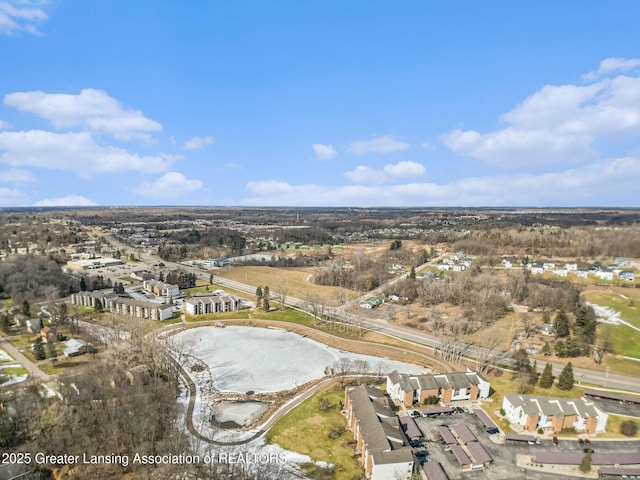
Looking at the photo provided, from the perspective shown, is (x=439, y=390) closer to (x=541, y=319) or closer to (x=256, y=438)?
(x=256, y=438)

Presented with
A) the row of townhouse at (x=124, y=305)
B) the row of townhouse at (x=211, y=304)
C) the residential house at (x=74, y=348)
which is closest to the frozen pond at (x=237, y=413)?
the residential house at (x=74, y=348)

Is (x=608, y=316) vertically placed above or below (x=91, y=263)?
below

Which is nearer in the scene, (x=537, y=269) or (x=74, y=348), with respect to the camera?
(x=74, y=348)

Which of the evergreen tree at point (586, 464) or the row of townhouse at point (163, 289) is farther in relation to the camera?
the row of townhouse at point (163, 289)

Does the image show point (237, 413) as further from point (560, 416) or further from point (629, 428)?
point (629, 428)

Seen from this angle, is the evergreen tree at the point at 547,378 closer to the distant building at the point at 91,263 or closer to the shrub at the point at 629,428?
the shrub at the point at 629,428

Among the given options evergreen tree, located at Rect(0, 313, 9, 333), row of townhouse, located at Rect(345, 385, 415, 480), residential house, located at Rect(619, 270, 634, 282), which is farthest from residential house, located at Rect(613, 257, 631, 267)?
evergreen tree, located at Rect(0, 313, 9, 333)

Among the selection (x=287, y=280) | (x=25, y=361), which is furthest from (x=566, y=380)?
(x=287, y=280)
